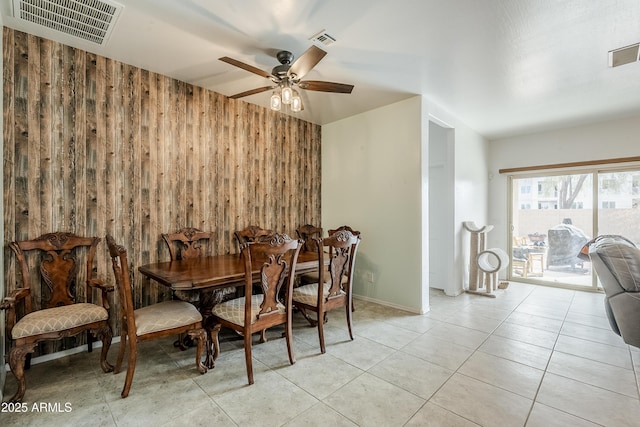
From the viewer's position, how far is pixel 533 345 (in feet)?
8.95

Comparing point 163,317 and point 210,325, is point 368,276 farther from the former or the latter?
point 163,317

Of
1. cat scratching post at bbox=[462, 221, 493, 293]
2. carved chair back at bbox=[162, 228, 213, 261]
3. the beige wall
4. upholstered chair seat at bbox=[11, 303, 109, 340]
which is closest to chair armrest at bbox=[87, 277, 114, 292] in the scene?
upholstered chair seat at bbox=[11, 303, 109, 340]

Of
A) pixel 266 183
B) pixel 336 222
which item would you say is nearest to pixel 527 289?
pixel 336 222

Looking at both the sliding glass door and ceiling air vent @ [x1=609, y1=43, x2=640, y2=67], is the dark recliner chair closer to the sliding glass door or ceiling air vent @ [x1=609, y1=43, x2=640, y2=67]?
ceiling air vent @ [x1=609, y1=43, x2=640, y2=67]

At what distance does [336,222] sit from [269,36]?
9.50 feet

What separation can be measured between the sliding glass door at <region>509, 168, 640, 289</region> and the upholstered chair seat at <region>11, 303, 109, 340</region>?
6429 millimetres

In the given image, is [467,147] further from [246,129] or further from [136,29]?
[136,29]

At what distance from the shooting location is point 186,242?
3.13m

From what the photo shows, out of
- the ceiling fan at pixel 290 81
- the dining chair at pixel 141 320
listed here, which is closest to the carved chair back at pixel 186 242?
the dining chair at pixel 141 320

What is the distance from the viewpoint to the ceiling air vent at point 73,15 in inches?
79.0

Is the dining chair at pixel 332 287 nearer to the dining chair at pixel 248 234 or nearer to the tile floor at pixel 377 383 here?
the tile floor at pixel 377 383

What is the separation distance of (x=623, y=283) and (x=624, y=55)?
2.08 metres

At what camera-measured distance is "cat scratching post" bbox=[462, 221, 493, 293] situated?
4598 mm

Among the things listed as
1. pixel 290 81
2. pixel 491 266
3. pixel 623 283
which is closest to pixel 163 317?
pixel 290 81
